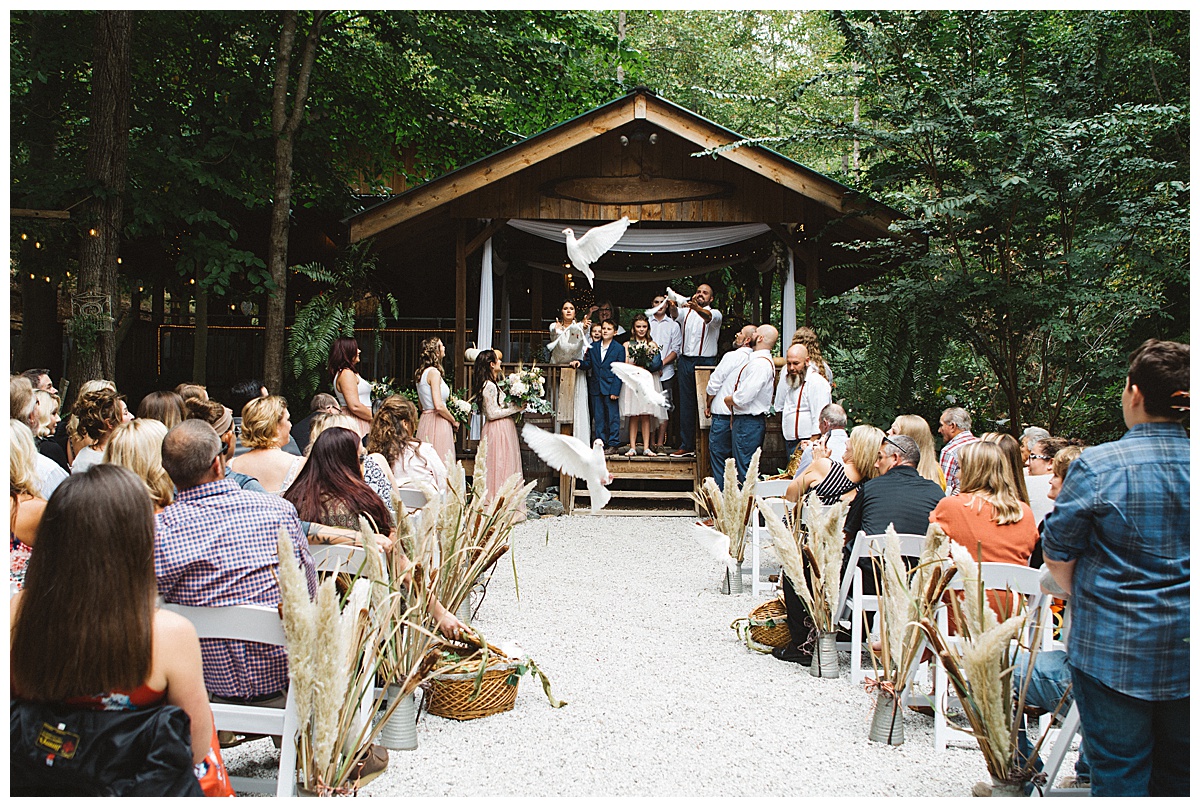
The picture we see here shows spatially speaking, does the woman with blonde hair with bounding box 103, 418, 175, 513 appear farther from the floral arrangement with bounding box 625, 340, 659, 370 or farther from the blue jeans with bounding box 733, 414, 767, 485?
the floral arrangement with bounding box 625, 340, 659, 370

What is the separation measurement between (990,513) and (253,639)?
2.97 metres

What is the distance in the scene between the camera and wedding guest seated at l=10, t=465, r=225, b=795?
2.14 m

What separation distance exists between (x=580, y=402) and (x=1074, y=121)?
19.2ft

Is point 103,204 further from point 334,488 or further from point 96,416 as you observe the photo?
point 334,488

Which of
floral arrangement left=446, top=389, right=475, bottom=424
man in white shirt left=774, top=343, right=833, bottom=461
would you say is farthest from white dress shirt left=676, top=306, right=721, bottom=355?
floral arrangement left=446, top=389, right=475, bottom=424

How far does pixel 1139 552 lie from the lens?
250cm

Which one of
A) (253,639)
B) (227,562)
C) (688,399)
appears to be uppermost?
(688,399)

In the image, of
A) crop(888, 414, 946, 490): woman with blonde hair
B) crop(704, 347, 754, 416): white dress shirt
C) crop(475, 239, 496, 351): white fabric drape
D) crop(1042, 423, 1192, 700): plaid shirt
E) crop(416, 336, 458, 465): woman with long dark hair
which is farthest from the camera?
crop(475, 239, 496, 351): white fabric drape

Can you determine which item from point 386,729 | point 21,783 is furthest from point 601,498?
point 21,783

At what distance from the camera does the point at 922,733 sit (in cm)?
411

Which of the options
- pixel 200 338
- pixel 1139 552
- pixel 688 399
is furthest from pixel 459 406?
pixel 1139 552

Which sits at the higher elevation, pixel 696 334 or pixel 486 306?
pixel 486 306

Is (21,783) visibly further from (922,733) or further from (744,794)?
(922,733)

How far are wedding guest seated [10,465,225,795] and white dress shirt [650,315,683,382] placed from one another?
10.1 m
